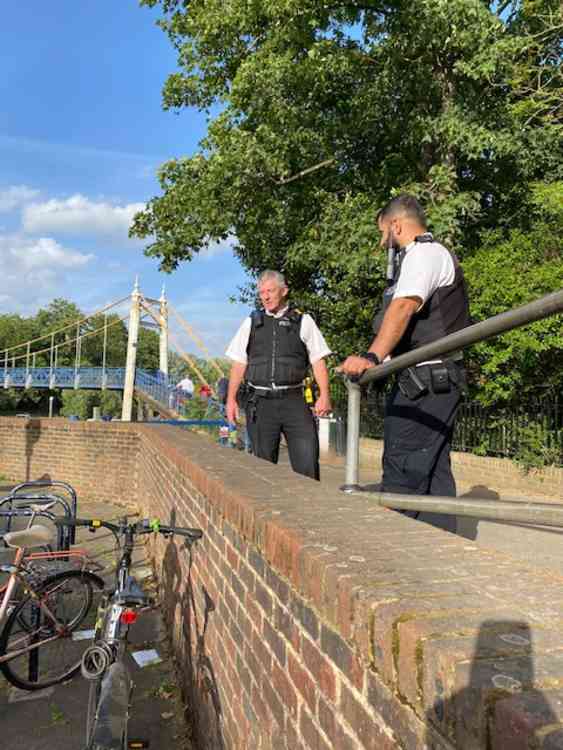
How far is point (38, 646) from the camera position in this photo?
3.71 meters

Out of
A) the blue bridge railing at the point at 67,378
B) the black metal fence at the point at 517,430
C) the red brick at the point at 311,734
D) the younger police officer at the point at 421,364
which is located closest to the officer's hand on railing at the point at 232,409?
the younger police officer at the point at 421,364

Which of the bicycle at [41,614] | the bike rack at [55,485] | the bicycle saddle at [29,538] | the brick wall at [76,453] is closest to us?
the bicycle saddle at [29,538]

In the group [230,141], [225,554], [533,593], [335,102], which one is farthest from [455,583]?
[335,102]

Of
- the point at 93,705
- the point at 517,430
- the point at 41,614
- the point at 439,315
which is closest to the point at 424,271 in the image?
the point at 439,315

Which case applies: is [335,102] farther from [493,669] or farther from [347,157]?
[493,669]

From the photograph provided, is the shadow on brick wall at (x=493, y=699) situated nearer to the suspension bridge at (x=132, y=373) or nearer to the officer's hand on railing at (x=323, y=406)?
the officer's hand on railing at (x=323, y=406)

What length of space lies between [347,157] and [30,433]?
8140mm

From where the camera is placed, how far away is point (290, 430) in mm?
3709

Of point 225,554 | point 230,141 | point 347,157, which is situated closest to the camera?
point 225,554

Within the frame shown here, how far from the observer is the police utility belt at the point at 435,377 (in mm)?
2404

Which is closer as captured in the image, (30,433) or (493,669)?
(493,669)

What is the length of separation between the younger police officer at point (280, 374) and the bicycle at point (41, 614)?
4.76 ft

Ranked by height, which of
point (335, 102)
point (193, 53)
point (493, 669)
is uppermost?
point (193, 53)

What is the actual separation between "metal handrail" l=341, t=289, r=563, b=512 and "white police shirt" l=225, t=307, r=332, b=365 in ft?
4.80
